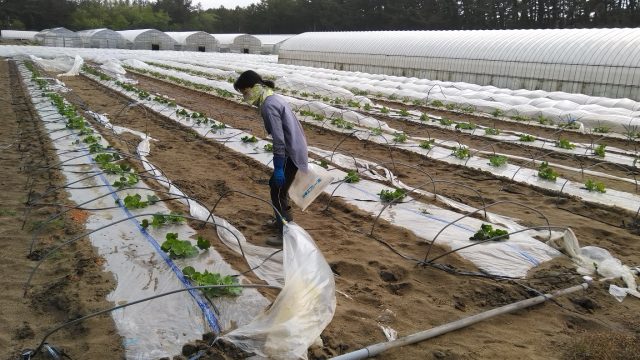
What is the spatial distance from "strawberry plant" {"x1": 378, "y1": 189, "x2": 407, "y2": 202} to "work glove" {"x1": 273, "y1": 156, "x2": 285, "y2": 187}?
6.94 feet

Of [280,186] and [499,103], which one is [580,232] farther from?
[499,103]

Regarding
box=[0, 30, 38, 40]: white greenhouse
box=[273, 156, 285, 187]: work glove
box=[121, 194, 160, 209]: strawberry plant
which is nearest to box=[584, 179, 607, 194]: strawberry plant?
box=[273, 156, 285, 187]: work glove

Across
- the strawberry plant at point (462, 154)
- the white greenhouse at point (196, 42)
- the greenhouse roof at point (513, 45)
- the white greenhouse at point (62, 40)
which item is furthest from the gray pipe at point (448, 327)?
the white greenhouse at point (62, 40)

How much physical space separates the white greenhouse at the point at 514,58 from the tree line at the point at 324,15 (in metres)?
20.9

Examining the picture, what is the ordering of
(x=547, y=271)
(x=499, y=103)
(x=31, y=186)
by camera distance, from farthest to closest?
(x=499, y=103) < (x=31, y=186) < (x=547, y=271)

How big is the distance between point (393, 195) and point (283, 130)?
2.32 meters

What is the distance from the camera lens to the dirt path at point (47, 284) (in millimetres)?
3393

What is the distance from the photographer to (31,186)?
6.61 metres

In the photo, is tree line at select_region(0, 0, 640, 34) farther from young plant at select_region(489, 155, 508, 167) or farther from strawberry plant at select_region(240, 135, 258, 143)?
Answer: strawberry plant at select_region(240, 135, 258, 143)

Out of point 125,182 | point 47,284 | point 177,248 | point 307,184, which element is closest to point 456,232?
point 307,184

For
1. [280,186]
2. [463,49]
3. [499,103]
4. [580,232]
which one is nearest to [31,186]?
[280,186]

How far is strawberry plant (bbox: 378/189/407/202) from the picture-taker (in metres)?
6.45

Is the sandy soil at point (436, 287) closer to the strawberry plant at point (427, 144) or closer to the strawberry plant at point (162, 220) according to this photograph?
the strawberry plant at point (162, 220)

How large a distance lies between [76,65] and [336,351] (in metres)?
25.9
